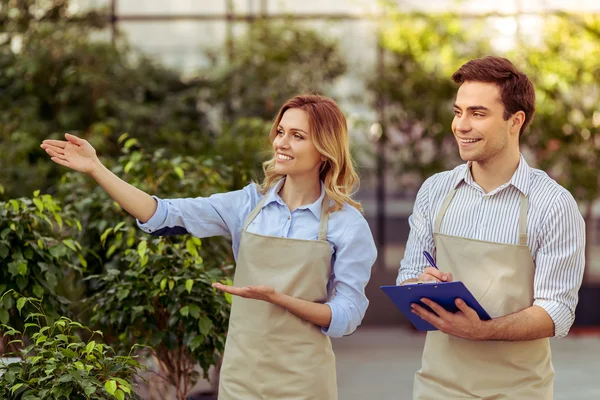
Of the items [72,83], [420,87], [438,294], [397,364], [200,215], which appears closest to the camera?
[438,294]

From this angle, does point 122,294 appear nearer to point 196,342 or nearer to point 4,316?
point 196,342

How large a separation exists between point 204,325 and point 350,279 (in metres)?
0.88

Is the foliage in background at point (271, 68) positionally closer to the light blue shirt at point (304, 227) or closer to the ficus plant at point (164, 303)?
the ficus plant at point (164, 303)

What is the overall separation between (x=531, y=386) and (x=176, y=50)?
259 inches

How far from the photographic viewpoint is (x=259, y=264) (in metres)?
2.36

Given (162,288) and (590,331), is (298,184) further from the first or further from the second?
(590,331)

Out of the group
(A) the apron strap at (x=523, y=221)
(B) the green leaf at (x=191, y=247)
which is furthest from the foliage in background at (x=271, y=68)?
(A) the apron strap at (x=523, y=221)

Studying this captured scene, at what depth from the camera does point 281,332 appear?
2330 millimetres

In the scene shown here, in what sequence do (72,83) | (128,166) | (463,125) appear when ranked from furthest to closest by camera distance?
1. (72,83)
2. (128,166)
3. (463,125)

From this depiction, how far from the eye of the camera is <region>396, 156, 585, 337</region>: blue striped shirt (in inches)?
83.7

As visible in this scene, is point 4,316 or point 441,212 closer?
point 441,212

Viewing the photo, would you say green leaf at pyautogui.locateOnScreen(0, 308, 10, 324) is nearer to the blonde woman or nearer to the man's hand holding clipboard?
the blonde woman

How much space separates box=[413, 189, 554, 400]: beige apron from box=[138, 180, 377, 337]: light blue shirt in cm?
21

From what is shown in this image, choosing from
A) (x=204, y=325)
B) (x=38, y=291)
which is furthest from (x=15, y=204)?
(x=204, y=325)
